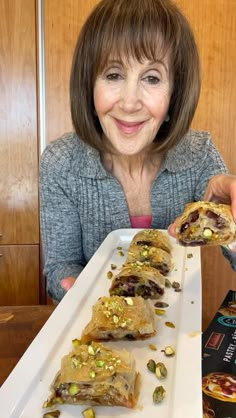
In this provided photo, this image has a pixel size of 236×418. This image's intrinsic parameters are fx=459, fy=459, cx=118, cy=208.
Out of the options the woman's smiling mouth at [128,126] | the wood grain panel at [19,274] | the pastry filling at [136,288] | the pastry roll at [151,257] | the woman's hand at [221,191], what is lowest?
the wood grain panel at [19,274]

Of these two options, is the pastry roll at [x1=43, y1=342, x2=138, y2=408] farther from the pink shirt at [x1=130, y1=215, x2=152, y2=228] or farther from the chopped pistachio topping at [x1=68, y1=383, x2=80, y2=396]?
the pink shirt at [x1=130, y1=215, x2=152, y2=228]

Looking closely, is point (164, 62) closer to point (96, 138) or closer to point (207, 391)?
point (96, 138)

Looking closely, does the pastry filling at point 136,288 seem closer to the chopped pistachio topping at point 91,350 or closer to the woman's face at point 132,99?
the chopped pistachio topping at point 91,350

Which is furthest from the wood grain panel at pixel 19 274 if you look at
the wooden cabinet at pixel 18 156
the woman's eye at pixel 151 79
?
the woman's eye at pixel 151 79

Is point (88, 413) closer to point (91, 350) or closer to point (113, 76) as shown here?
point (91, 350)

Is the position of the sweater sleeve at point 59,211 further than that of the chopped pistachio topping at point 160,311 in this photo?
Yes

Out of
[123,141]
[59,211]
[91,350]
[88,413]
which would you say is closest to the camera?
[88,413]

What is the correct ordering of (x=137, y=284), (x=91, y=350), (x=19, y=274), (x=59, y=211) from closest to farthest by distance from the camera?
(x=91, y=350), (x=137, y=284), (x=59, y=211), (x=19, y=274)

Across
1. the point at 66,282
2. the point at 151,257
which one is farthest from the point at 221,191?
the point at 66,282
